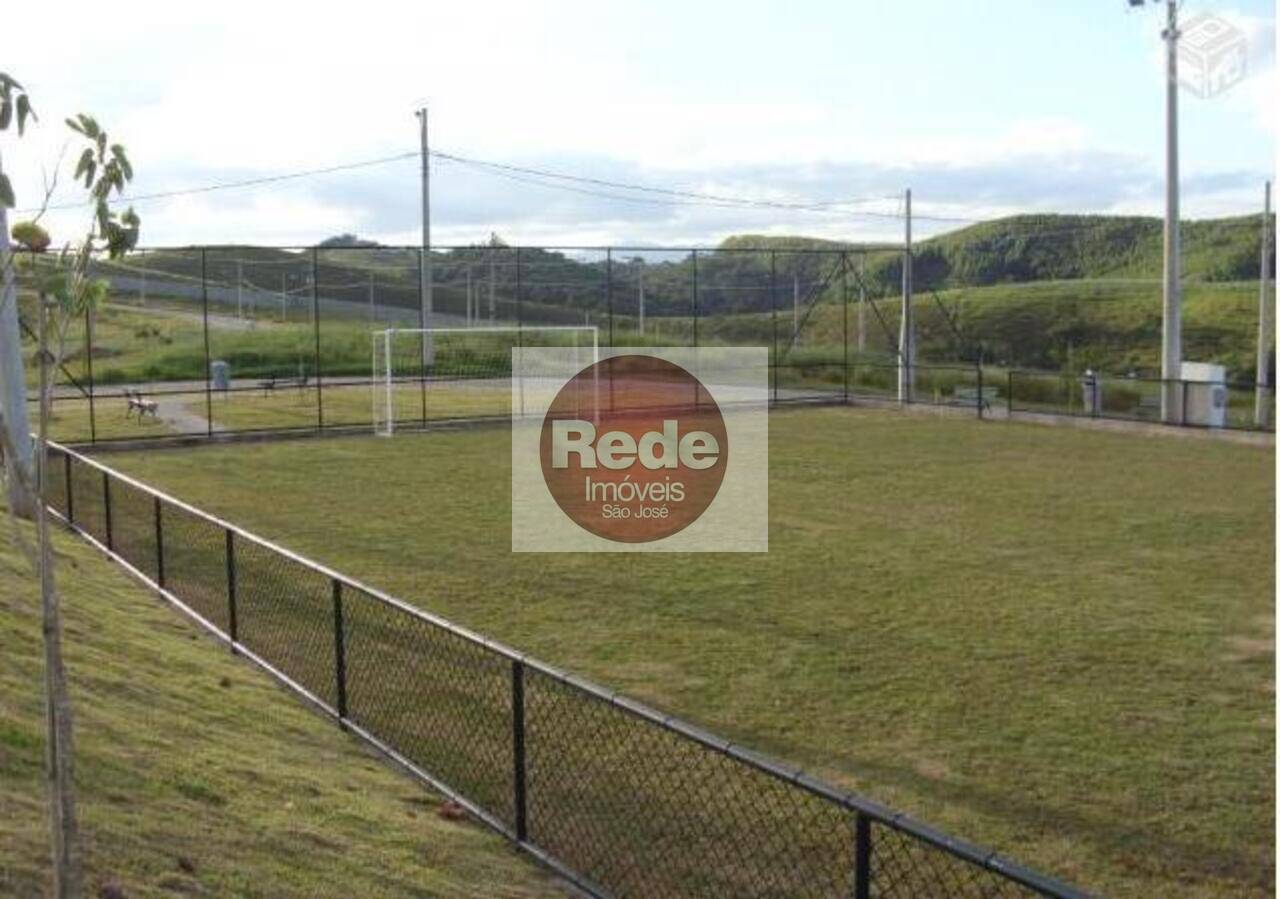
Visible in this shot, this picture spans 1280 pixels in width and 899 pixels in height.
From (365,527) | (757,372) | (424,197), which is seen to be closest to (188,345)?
(424,197)

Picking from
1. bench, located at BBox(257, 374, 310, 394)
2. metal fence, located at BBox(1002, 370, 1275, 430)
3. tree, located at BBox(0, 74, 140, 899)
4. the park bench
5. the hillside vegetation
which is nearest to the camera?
tree, located at BBox(0, 74, 140, 899)

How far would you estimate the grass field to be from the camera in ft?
21.0

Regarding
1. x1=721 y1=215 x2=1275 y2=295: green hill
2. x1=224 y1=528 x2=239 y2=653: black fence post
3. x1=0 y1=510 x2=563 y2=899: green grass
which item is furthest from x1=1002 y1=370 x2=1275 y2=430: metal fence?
x1=721 y1=215 x2=1275 y2=295: green hill

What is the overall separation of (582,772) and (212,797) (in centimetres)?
200

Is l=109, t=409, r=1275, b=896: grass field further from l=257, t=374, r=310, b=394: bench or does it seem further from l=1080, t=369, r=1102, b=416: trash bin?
l=257, t=374, r=310, b=394: bench

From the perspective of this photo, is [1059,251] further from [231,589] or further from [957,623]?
[231,589]

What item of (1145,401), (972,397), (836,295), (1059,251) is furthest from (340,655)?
(1059,251)

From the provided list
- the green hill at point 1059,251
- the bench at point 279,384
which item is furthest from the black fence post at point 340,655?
the green hill at point 1059,251

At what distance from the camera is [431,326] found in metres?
42.1

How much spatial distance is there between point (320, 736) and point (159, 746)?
108 cm

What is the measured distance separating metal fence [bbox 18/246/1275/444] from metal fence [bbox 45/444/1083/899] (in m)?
2.34

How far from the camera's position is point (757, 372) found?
1470 inches

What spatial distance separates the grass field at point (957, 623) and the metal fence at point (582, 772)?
591 millimetres

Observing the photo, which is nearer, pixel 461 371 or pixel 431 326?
pixel 461 371
